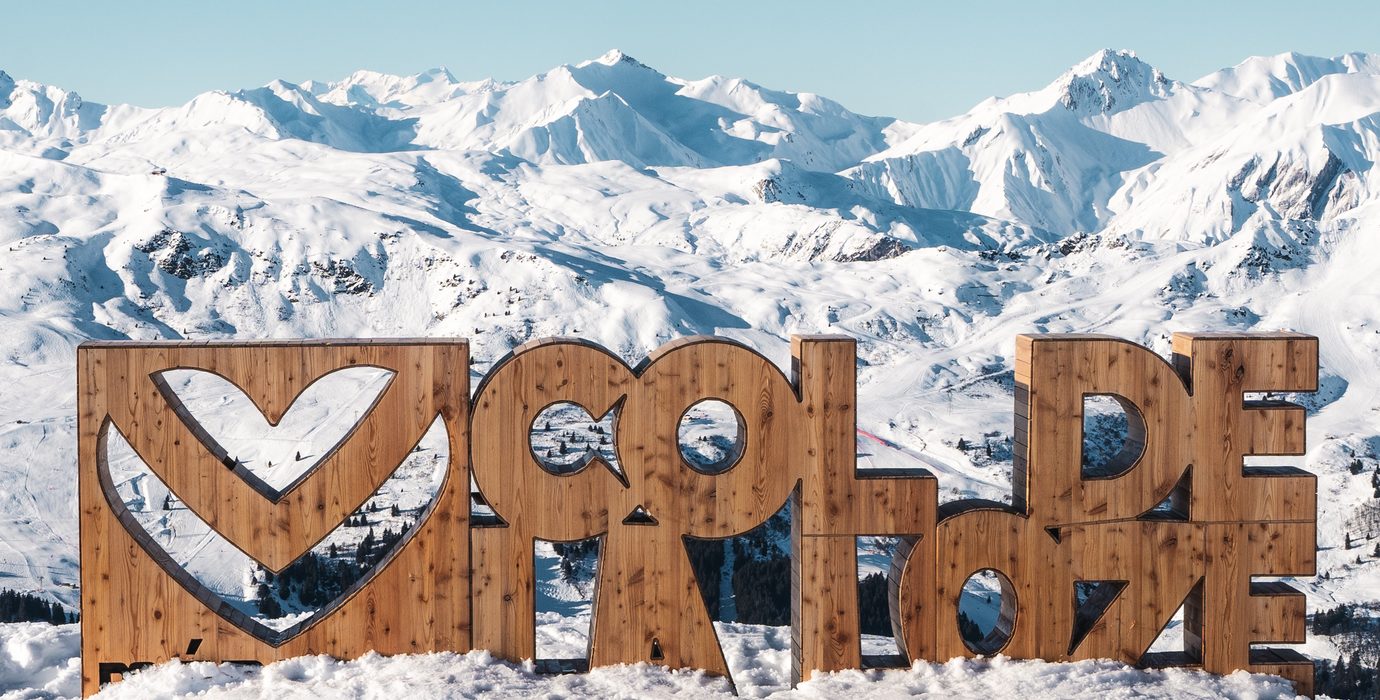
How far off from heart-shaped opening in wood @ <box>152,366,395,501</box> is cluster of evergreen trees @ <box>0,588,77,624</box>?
10.7 metres

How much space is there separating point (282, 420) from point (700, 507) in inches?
1749

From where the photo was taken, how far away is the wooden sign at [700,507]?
30.8ft

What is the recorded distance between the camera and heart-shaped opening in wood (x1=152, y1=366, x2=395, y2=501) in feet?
159

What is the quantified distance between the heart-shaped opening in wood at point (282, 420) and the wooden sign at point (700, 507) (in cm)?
3605

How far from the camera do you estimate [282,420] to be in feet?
167

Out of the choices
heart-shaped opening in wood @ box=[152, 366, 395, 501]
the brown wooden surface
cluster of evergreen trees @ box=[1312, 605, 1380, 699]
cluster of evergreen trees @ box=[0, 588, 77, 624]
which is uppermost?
the brown wooden surface

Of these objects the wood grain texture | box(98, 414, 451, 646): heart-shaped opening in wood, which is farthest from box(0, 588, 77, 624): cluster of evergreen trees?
the wood grain texture

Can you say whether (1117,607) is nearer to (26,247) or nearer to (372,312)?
(372,312)

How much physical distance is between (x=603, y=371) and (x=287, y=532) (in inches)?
104

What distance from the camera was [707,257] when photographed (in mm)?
118625

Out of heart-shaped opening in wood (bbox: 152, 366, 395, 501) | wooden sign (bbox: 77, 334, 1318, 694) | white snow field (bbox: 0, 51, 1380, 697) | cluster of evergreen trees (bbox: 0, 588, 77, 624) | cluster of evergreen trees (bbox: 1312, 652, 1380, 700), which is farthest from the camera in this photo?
white snow field (bbox: 0, 51, 1380, 697)

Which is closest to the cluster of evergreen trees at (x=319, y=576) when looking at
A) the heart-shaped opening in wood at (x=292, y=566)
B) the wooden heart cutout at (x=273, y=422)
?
the heart-shaped opening in wood at (x=292, y=566)

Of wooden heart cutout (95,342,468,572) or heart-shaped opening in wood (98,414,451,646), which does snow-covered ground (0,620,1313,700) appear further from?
heart-shaped opening in wood (98,414,451,646)

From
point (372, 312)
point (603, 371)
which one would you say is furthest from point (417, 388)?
point (372, 312)
